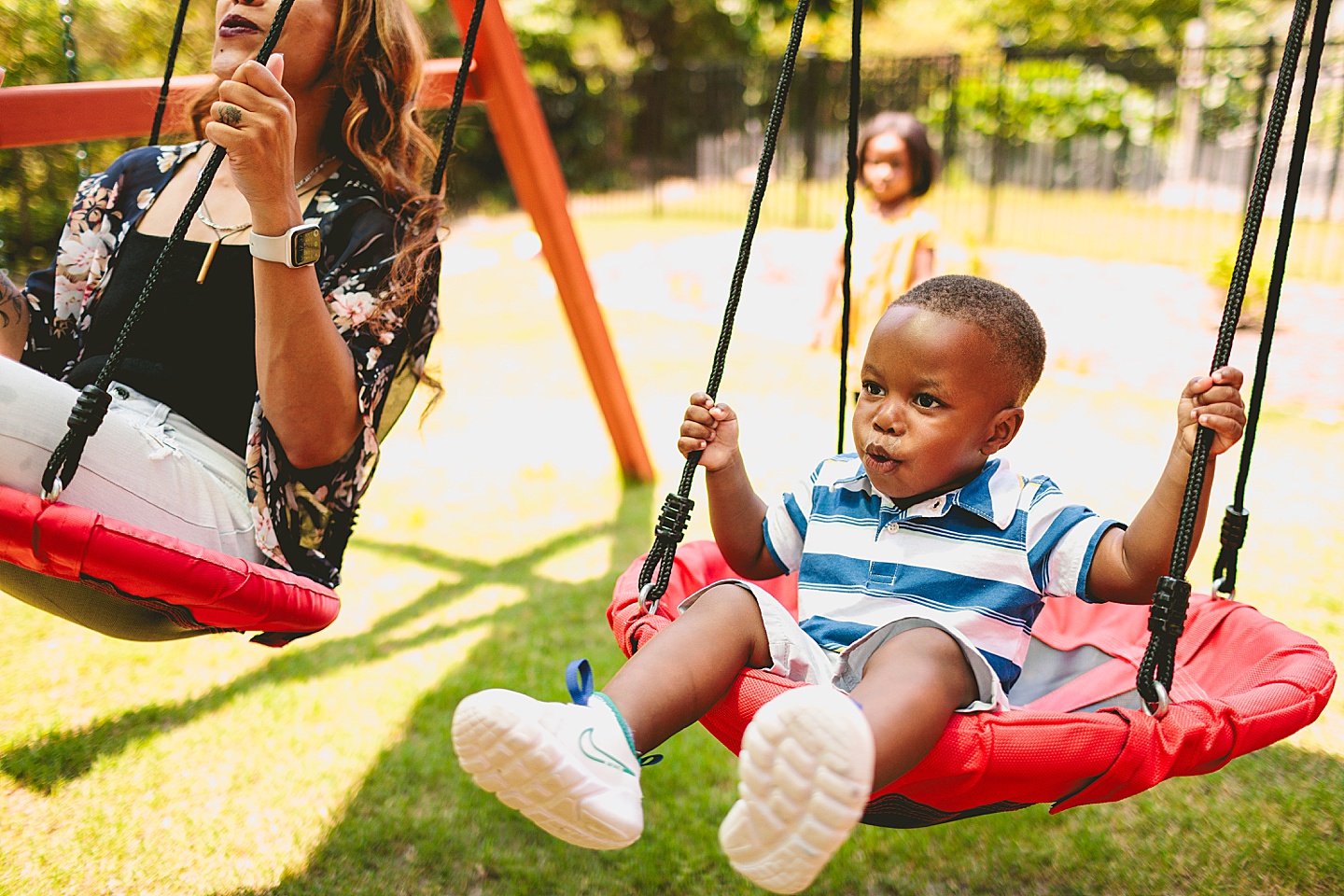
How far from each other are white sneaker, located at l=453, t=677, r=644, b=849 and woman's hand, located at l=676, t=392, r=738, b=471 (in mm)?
564

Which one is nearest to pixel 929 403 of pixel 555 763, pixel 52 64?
pixel 555 763

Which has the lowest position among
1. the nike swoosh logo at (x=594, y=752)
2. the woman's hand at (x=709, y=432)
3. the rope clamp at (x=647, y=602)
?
the nike swoosh logo at (x=594, y=752)

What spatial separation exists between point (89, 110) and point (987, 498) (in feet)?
6.94

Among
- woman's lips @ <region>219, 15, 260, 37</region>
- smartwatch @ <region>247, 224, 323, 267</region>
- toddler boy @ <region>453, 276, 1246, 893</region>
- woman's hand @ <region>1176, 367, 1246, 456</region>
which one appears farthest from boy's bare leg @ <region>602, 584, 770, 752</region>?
woman's lips @ <region>219, 15, 260, 37</region>

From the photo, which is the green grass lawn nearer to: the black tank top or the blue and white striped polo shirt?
the blue and white striped polo shirt

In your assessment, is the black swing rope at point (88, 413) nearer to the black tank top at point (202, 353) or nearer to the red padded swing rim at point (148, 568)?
the red padded swing rim at point (148, 568)

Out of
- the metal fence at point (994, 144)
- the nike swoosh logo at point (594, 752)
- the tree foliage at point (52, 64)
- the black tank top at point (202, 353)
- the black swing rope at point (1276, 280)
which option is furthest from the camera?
the metal fence at point (994, 144)

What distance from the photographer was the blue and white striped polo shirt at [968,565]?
1675mm

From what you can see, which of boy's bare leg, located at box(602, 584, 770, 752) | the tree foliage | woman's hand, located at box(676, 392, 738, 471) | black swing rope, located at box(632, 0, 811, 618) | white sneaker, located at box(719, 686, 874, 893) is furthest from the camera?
the tree foliage

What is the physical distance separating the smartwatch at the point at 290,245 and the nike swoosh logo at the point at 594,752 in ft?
2.68

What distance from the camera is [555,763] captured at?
4.15ft

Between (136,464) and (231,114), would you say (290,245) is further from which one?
(136,464)

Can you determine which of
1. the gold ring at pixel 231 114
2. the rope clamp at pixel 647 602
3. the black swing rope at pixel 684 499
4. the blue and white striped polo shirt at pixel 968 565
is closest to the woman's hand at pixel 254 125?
the gold ring at pixel 231 114

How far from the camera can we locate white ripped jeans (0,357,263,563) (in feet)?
4.99
